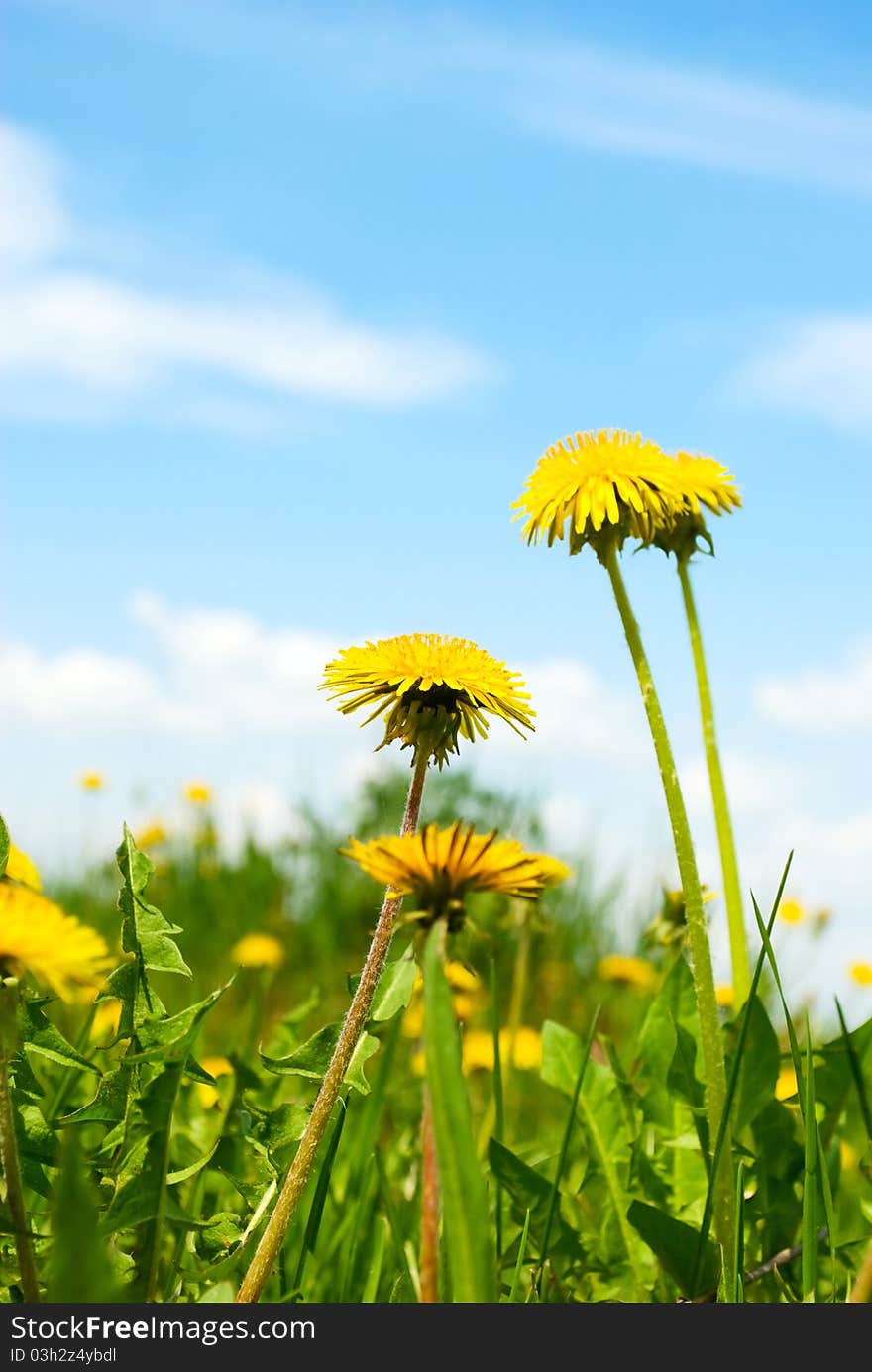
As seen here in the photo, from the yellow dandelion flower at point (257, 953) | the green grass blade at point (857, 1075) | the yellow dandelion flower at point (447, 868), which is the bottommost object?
the green grass blade at point (857, 1075)

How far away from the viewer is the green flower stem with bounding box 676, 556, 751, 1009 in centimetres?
211

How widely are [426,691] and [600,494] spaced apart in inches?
18.3

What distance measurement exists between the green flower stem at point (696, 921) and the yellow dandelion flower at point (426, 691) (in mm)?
325

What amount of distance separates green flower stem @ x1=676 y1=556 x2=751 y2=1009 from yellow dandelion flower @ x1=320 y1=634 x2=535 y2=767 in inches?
27.0

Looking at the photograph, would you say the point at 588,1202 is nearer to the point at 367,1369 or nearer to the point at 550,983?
the point at 367,1369

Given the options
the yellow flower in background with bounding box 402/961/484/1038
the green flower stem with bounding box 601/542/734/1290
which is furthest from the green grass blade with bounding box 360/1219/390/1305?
the yellow flower in background with bounding box 402/961/484/1038

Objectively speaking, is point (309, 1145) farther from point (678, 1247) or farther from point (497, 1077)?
point (678, 1247)

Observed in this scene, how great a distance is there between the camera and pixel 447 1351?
1174 millimetres

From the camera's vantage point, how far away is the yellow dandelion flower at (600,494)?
Answer: 1.80 metres

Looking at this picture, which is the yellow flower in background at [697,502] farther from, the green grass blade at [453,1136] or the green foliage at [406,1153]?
the green grass blade at [453,1136]

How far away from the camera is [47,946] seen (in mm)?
1168

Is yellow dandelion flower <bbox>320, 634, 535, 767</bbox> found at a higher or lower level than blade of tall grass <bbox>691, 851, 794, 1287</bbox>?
higher

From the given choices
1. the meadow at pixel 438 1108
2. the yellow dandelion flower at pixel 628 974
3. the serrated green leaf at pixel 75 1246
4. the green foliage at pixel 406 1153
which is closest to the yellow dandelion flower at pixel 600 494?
the meadow at pixel 438 1108

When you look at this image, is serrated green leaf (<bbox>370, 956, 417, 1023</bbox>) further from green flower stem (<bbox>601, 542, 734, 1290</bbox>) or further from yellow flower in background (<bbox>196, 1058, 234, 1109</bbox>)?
yellow flower in background (<bbox>196, 1058, 234, 1109</bbox>)
